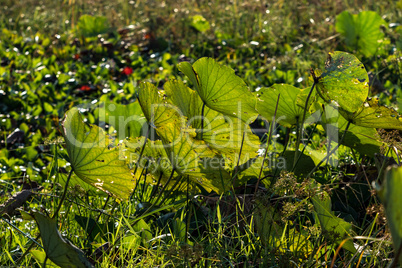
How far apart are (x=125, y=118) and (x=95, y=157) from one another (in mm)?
1120

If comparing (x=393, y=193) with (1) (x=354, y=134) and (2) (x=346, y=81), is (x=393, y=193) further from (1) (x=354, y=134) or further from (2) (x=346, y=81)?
(1) (x=354, y=134)

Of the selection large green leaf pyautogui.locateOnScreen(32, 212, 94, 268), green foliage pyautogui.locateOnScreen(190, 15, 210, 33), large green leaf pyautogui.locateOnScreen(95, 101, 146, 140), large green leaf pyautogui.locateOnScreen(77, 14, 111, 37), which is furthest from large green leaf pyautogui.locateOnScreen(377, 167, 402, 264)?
large green leaf pyautogui.locateOnScreen(77, 14, 111, 37)

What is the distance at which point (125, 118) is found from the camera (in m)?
2.27

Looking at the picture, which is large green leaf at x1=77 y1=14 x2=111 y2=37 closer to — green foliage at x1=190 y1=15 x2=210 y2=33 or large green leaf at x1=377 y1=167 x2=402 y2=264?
green foliage at x1=190 y1=15 x2=210 y2=33

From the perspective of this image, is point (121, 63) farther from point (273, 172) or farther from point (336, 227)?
point (336, 227)

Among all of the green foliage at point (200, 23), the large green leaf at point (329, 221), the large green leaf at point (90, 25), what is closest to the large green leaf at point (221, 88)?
the large green leaf at point (329, 221)

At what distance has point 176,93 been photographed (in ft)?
4.44

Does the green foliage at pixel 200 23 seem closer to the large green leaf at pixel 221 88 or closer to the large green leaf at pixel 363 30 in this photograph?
the large green leaf at pixel 363 30

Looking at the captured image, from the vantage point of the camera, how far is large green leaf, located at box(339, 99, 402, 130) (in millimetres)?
1279

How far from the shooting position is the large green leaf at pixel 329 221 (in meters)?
1.06

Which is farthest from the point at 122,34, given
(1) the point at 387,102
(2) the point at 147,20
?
(1) the point at 387,102

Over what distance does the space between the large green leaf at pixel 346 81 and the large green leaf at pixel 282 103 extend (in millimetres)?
166

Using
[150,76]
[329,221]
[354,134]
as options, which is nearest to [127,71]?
[150,76]

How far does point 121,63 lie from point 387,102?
2191 mm
